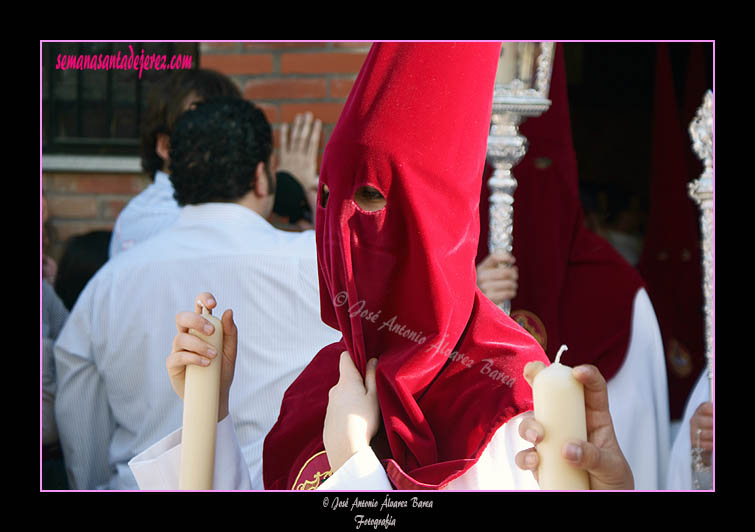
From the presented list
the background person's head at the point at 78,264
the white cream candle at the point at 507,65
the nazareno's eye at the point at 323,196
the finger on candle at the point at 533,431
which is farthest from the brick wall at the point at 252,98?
the finger on candle at the point at 533,431

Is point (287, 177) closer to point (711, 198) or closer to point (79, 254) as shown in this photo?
point (79, 254)

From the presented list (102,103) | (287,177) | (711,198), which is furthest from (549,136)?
(102,103)

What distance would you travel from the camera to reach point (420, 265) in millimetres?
1153

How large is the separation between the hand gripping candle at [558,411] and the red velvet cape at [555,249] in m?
0.56

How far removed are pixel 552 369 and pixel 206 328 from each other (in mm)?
477

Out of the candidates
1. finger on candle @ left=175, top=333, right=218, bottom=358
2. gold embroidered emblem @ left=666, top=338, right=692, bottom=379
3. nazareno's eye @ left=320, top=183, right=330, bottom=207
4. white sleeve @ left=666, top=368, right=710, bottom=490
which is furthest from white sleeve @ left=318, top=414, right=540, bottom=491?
gold embroidered emblem @ left=666, top=338, right=692, bottom=379

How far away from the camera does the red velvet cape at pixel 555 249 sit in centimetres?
162

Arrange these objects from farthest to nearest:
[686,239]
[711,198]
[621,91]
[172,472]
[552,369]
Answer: [621,91] → [686,239] → [711,198] → [172,472] → [552,369]

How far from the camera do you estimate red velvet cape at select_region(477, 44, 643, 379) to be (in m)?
1.62

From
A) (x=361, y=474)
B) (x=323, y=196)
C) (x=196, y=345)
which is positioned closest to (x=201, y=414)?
(x=196, y=345)

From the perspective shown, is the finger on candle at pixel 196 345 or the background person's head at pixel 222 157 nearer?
the finger on candle at pixel 196 345

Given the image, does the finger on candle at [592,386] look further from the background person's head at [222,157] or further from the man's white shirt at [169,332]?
the background person's head at [222,157]

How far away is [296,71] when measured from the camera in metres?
1.78

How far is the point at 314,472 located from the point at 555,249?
688 millimetres
